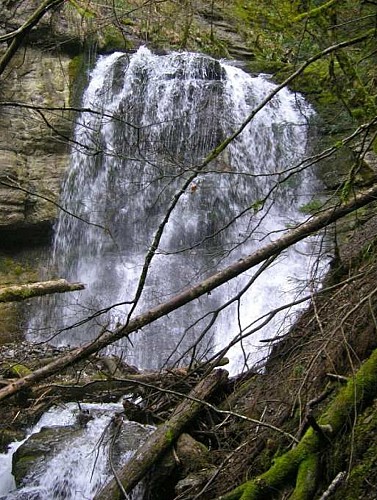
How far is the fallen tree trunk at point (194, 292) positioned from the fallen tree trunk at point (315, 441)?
95 cm

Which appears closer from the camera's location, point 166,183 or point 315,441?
point 315,441

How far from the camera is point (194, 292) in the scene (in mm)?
Result: 3230

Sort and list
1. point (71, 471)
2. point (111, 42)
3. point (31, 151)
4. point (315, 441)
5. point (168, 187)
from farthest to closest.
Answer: point (111, 42), point (168, 187), point (31, 151), point (71, 471), point (315, 441)

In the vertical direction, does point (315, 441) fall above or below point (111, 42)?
below

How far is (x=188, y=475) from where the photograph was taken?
145 inches

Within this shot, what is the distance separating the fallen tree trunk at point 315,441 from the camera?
2459mm

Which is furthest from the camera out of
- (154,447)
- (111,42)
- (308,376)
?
(111,42)

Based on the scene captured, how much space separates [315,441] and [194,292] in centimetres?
110

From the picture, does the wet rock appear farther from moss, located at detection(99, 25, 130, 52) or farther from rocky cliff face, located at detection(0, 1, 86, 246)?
moss, located at detection(99, 25, 130, 52)

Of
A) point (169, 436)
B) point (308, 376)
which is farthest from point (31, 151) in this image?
point (308, 376)

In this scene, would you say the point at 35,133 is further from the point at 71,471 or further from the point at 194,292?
the point at 194,292

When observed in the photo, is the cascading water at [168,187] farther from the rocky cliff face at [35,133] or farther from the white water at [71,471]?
the white water at [71,471]

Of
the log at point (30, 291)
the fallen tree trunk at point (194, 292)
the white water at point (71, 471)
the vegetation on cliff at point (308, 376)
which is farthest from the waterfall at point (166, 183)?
the fallen tree trunk at point (194, 292)

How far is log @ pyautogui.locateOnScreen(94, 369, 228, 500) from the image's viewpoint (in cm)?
371
